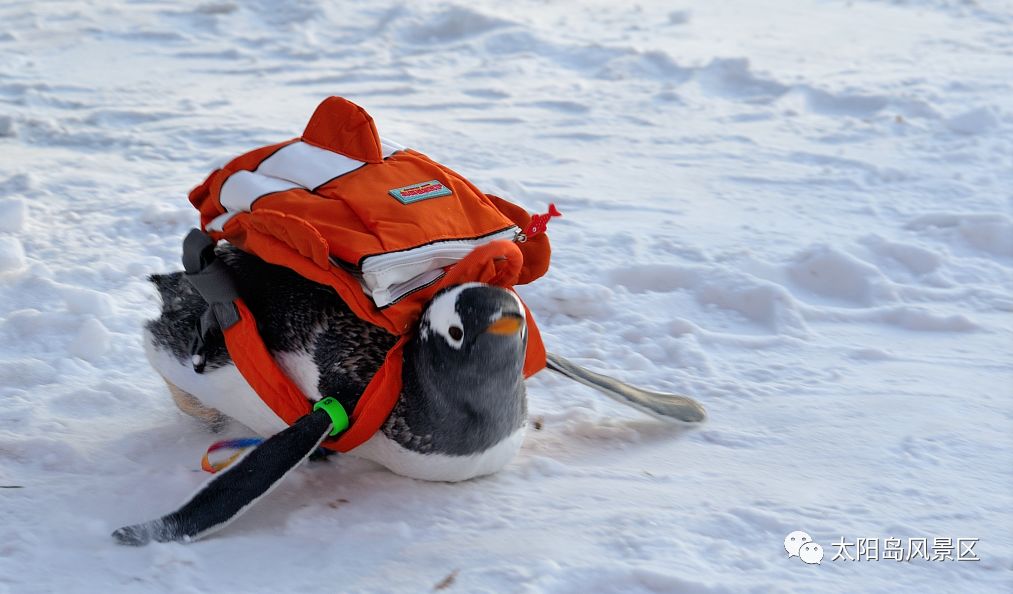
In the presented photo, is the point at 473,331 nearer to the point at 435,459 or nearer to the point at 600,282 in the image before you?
the point at 435,459

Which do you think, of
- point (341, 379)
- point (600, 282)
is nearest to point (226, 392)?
point (341, 379)

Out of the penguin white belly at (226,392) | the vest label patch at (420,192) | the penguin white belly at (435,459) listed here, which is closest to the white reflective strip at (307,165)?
the vest label patch at (420,192)

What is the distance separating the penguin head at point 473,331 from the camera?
4.82 feet

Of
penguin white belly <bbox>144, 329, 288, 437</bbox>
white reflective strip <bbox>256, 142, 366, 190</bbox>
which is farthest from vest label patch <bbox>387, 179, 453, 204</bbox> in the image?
penguin white belly <bbox>144, 329, 288, 437</bbox>

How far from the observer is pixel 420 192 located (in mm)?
1656

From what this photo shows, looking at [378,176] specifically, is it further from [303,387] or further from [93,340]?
[93,340]

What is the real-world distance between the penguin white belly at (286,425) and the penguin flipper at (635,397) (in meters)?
0.23

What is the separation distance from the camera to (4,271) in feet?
7.69

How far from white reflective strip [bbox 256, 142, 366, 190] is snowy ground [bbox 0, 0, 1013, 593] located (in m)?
0.48

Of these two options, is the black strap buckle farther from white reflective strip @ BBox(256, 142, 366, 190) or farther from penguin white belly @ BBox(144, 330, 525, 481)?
white reflective strip @ BBox(256, 142, 366, 190)

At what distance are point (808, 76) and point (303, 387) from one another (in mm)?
3532

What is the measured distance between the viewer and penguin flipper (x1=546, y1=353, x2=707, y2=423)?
1.86 m

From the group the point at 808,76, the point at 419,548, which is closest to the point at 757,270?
the point at 419,548

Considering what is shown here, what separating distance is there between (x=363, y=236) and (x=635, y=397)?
622mm
